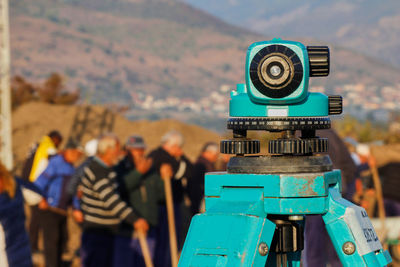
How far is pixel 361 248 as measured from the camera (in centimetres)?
290

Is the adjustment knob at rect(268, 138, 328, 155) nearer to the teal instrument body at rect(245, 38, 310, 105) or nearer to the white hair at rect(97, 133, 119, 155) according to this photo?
the teal instrument body at rect(245, 38, 310, 105)

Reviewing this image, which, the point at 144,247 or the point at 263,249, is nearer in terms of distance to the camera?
the point at 263,249

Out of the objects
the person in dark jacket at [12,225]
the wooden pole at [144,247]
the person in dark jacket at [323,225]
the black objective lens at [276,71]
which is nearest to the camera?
the black objective lens at [276,71]

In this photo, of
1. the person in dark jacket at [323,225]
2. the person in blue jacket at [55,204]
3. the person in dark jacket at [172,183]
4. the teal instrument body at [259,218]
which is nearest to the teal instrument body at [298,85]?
the teal instrument body at [259,218]

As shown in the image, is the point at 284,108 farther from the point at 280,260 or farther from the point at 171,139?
the point at 171,139

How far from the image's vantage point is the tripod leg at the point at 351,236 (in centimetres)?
290

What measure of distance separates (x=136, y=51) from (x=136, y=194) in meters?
87.4

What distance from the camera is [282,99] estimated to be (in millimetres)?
2912

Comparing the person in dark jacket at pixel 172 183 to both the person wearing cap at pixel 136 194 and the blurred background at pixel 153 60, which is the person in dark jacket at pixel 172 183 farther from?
the blurred background at pixel 153 60

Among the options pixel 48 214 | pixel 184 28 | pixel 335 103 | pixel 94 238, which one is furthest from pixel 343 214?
pixel 184 28

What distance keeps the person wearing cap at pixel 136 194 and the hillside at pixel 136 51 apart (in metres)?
62.0

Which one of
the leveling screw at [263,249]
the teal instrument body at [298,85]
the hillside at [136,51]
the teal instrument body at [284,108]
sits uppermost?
the hillside at [136,51]

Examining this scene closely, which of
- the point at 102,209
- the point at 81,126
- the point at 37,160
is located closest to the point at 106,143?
the point at 102,209

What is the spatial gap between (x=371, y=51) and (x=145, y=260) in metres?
151
